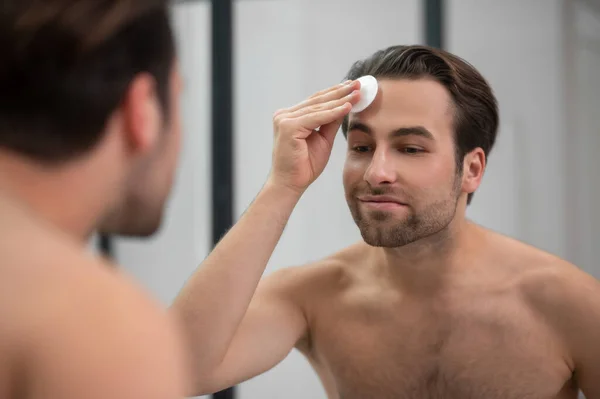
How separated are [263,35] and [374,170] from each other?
5.27 feet

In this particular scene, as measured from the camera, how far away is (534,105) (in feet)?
7.21

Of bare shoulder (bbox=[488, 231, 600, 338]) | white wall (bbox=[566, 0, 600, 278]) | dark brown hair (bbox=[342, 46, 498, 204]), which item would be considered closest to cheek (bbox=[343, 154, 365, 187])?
dark brown hair (bbox=[342, 46, 498, 204])

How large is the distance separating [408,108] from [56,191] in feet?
2.53

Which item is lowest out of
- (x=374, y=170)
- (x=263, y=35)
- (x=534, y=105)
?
(x=374, y=170)

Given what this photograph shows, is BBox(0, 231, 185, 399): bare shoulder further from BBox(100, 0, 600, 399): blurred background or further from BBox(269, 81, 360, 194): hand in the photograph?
BBox(100, 0, 600, 399): blurred background

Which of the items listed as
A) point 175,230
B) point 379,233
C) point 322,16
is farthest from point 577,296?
point 175,230

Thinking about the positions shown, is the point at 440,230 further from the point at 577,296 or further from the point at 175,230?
the point at 175,230

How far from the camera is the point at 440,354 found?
1258 mm

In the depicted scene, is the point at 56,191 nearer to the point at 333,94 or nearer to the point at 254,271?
the point at 254,271

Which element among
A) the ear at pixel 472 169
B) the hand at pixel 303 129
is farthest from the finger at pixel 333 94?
the ear at pixel 472 169

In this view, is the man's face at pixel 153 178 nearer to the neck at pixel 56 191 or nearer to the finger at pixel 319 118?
the neck at pixel 56 191

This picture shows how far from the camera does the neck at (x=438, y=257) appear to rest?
1.28m

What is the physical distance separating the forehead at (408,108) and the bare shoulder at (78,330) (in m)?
0.76

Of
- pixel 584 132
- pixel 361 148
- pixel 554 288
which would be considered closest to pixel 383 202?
pixel 361 148
